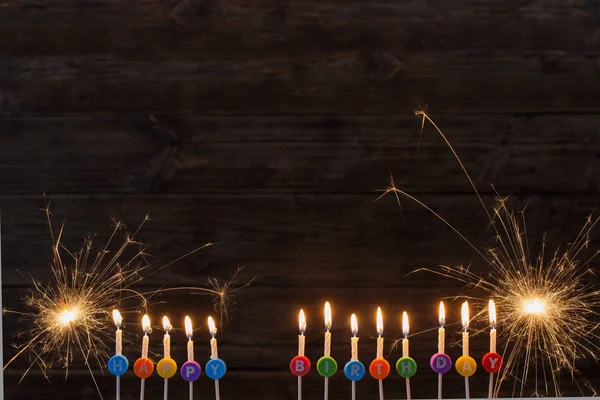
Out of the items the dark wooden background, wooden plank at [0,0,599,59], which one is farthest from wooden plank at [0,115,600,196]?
wooden plank at [0,0,599,59]

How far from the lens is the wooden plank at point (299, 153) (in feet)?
3.74

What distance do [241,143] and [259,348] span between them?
36 centimetres

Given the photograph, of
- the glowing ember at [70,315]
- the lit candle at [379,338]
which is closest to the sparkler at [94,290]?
the glowing ember at [70,315]

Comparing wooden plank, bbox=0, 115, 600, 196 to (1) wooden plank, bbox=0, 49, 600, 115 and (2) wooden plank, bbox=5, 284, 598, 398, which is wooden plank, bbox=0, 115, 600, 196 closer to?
(1) wooden plank, bbox=0, 49, 600, 115

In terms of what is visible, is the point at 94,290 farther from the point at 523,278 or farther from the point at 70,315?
the point at 523,278

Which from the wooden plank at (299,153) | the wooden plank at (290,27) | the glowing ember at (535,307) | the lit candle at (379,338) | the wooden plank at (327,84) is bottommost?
the lit candle at (379,338)

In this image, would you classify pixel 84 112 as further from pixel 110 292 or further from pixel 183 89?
pixel 110 292

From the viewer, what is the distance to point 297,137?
Result: 1145 millimetres

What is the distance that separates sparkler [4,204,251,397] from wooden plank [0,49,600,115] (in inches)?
9.1

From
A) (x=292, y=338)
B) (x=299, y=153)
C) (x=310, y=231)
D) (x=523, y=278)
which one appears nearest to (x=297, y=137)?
(x=299, y=153)

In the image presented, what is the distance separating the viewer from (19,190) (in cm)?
116

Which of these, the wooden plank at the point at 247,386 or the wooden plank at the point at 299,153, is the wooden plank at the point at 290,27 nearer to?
the wooden plank at the point at 299,153

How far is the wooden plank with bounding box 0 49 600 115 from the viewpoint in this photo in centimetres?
114

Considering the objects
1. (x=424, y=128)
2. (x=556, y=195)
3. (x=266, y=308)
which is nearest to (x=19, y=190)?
(x=266, y=308)
